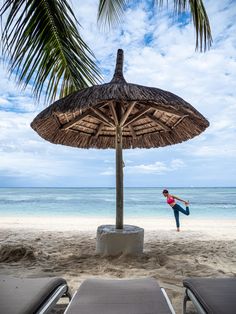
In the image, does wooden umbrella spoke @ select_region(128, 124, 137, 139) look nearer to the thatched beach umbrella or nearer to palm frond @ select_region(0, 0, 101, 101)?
the thatched beach umbrella

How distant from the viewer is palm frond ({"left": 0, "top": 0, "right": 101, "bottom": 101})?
2.61 metres

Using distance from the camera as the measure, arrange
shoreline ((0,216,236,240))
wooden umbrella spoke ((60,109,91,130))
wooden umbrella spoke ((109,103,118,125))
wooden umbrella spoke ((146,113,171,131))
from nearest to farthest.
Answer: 1. wooden umbrella spoke ((109,103,118,125))
2. wooden umbrella spoke ((60,109,91,130))
3. wooden umbrella spoke ((146,113,171,131))
4. shoreline ((0,216,236,240))

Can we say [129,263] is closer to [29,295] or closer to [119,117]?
[29,295]

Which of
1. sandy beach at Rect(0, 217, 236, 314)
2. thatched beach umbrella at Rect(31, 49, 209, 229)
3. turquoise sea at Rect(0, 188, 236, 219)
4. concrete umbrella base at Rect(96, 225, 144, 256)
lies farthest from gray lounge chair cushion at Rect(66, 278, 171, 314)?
turquoise sea at Rect(0, 188, 236, 219)

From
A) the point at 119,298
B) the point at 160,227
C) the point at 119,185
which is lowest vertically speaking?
the point at 160,227

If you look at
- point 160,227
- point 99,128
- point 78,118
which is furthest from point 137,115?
point 160,227

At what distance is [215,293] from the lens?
4.50ft

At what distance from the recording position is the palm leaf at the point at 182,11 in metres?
2.75

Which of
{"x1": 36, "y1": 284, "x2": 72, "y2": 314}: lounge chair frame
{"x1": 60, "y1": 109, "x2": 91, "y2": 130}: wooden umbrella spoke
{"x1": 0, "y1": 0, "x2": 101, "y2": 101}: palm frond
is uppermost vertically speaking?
{"x1": 0, "y1": 0, "x2": 101, "y2": 101}: palm frond

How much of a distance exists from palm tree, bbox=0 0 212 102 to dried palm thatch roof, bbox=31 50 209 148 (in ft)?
1.42

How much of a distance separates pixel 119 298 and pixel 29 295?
Answer: 0.47 meters

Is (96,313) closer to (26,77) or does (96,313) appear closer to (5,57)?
(5,57)

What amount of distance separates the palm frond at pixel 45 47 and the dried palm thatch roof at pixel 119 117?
0.42m

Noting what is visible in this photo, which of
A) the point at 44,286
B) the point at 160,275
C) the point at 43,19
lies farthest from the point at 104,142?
the point at 44,286
